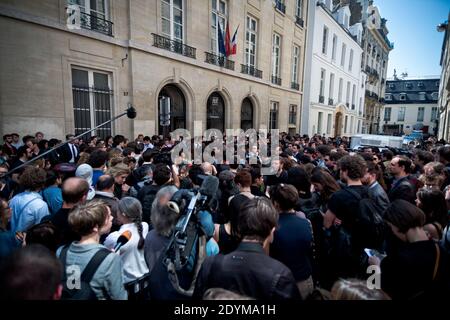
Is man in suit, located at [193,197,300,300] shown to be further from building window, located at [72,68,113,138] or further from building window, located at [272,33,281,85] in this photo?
building window, located at [272,33,281,85]

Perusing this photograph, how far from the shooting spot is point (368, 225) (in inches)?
86.7

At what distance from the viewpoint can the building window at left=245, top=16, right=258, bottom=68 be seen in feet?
46.6

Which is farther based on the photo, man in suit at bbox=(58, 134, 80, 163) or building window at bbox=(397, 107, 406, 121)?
building window at bbox=(397, 107, 406, 121)

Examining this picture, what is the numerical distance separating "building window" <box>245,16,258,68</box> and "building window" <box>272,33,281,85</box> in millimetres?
2079

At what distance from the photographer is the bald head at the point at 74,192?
2.16m

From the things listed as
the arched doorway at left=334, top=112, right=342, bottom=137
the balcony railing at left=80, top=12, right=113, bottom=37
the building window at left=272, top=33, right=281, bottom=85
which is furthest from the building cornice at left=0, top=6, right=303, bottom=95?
the arched doorway at left=334, top=112, right=342, bottom=137

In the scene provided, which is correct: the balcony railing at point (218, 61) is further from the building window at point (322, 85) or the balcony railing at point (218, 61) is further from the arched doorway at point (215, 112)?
the building window at point (322, 85)

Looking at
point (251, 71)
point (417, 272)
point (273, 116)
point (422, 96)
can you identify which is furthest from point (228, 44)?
point (422, 96)

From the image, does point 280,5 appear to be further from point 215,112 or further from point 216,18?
point 215,112

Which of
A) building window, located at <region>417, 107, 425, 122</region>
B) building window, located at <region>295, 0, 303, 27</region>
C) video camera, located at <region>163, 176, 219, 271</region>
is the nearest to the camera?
video camera, located at <region>163, 176, 219, 271</region>

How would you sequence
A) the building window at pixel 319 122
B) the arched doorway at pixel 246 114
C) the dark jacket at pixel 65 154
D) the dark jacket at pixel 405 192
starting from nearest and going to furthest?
the dark jacket at pixel 405 192
the dark jacket at pixel 65 154
the arched doorway at pixel 246 114
the building window at pixel 319 122

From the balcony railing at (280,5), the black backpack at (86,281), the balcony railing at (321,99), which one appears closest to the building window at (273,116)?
the balcony railing at (280,5)

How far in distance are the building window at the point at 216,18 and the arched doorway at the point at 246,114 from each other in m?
3.96
